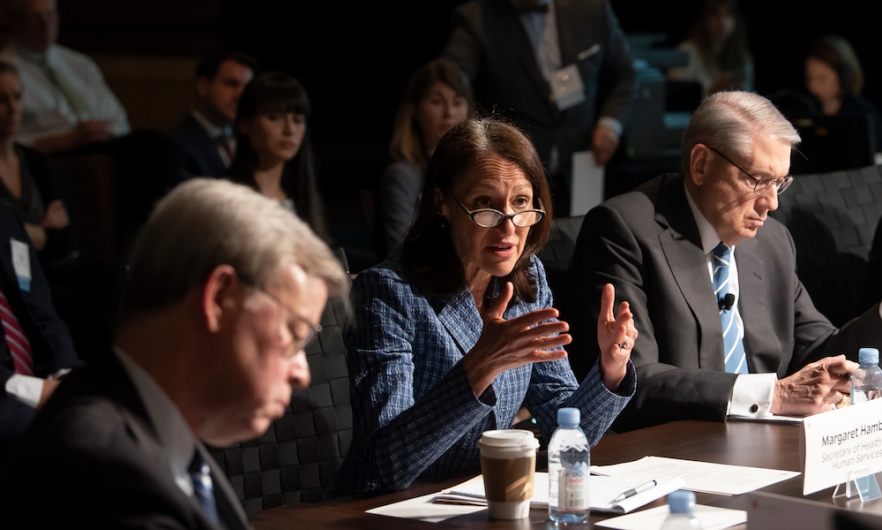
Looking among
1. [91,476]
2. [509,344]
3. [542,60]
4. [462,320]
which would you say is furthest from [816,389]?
[542,60]

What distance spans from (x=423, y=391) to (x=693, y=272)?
2.82 ft

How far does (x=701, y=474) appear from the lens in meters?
1.68

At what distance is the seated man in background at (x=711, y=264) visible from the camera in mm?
2451

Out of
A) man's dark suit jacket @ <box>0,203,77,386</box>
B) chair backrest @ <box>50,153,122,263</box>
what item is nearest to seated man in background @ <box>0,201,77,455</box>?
man's dark suit jacket @ <box>0,203,77,386</box>

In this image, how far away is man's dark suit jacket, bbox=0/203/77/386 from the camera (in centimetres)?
296

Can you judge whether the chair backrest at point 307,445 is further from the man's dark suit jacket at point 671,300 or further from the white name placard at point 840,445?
the white name placard at point 840,445

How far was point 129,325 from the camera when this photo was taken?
102 centimetres

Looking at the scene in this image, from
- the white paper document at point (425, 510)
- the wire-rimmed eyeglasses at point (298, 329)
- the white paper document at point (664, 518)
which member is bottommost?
the white paper document at point (425, 510)

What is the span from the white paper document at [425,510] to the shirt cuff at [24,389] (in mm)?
1255

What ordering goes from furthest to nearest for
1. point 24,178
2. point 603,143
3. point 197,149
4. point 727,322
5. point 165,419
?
point 197,149, point 603,143, point 24,178, point 727,322, point 165,419

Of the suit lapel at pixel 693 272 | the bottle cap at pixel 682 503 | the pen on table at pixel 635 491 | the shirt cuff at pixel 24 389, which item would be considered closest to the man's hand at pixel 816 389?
the suit lapel at pixel 693 272

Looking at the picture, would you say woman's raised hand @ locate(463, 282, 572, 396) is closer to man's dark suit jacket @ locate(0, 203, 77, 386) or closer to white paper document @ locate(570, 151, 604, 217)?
man's dark suit jacket @ locate(0, 203, 77, 386)

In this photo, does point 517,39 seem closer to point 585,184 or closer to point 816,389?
point 585,184

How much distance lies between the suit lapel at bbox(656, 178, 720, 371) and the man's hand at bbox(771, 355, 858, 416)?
0.93ft
